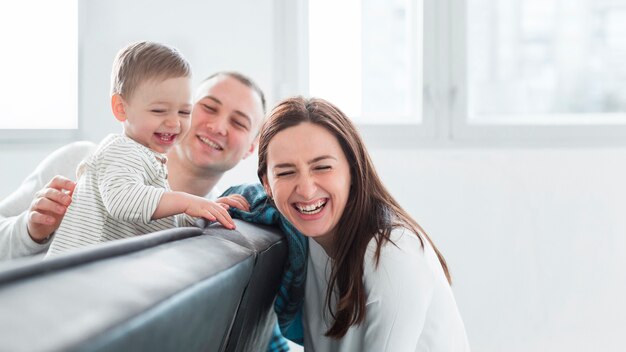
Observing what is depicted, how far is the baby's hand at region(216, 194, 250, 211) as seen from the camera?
1.44m

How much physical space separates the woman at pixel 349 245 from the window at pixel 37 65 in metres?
2.17

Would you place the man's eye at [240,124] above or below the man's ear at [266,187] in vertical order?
above

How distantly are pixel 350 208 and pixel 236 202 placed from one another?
9.5 inches

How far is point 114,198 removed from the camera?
1.33 metres

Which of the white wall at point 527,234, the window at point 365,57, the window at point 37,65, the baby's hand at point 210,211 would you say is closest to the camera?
the baby's hand at point 210,211

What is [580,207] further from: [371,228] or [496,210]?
[371,228]

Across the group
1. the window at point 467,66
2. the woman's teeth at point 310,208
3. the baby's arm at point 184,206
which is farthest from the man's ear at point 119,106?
the window at point 467,66

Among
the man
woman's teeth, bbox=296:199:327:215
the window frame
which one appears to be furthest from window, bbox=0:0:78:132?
woman's teeth, bbox=296:199:327:215

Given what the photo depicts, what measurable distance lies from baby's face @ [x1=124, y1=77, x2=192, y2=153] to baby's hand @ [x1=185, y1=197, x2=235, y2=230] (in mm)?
221

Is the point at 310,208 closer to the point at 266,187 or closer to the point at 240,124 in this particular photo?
the point at 266,187

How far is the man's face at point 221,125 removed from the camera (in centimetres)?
204

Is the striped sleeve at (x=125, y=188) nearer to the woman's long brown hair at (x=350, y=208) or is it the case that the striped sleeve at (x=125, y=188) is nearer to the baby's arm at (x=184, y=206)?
the baby's arm at (x=184, y=206)

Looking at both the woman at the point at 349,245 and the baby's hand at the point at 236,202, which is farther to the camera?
the baby's hand at the point at 236,202

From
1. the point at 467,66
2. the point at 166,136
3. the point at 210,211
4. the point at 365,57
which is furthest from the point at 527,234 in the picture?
the point at 210,211
